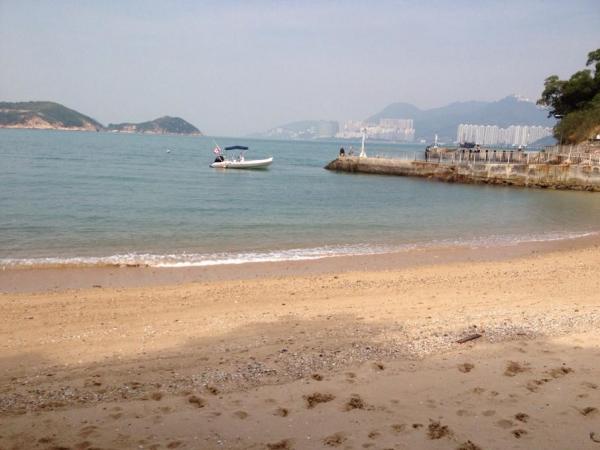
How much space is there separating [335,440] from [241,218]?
61.5 feet

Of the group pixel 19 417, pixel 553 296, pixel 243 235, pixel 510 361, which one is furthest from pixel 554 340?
pixel 243 235

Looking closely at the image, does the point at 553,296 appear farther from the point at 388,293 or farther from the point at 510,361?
the point at 510,361

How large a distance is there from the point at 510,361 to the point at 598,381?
0.97 metres

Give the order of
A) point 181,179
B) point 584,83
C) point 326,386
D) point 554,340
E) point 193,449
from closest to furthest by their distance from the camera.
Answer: point 193,449 → point 326,386 → point 554,340 → point 181,179 → point 584,83

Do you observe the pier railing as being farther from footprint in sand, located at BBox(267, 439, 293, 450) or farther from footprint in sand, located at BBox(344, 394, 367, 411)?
footprint in sand, located at BBox(267, 439, 293, 450)

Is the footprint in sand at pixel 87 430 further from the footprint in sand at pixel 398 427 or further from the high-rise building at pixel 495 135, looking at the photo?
the high-rise building at pixel 495 135

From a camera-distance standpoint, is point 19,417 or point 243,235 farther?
point 243,235

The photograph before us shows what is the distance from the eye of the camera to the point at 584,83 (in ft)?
200

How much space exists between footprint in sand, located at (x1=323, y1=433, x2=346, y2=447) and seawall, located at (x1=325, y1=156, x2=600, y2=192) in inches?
1703

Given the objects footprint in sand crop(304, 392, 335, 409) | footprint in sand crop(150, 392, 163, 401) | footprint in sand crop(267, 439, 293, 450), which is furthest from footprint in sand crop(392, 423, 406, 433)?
footprint in sand crop(150, 392, 163, 401)

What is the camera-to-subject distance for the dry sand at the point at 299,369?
478cm

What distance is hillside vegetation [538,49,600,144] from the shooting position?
5303 cm

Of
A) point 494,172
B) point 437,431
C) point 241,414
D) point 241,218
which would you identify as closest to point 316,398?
point 241,414

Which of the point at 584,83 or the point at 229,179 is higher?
the point at 584,83
